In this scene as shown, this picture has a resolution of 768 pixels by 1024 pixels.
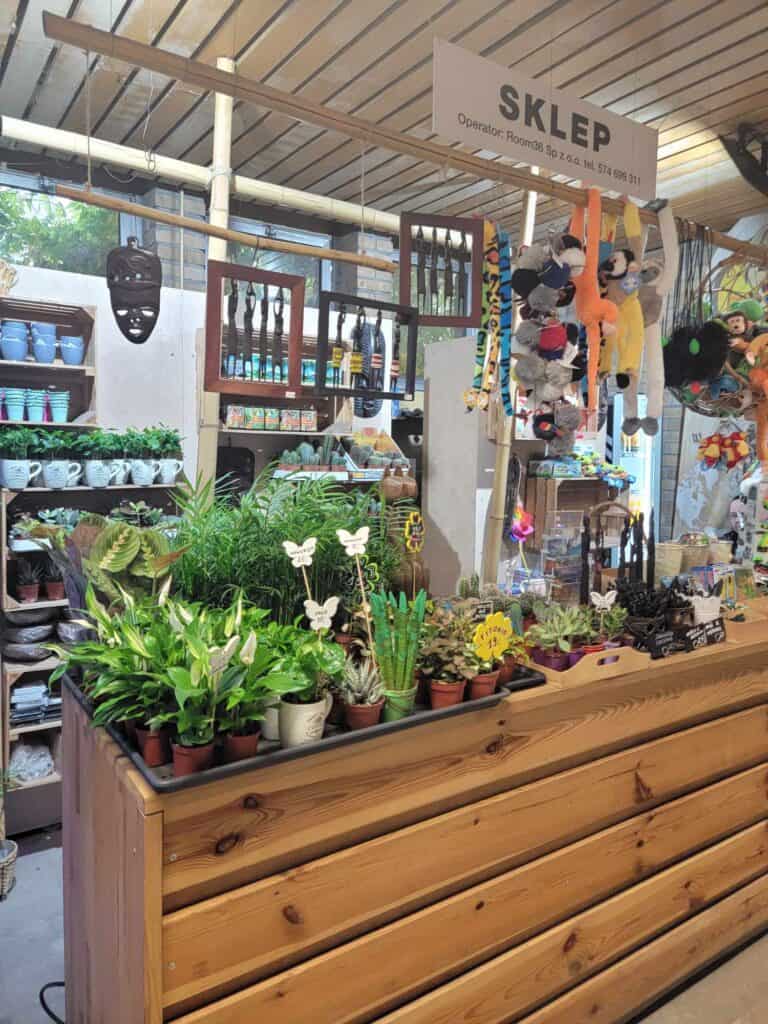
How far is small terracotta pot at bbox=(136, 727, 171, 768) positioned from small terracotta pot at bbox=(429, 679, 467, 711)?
0.56 meters

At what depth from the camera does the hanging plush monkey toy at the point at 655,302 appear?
98.3 inches

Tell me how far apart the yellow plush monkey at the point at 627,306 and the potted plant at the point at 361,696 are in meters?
1.48

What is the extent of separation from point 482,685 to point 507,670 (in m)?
0.15

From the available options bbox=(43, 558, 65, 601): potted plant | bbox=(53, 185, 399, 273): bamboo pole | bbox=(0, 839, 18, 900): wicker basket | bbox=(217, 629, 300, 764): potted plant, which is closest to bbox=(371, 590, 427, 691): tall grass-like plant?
bbox=(217, 629, 300, 764): potted plant

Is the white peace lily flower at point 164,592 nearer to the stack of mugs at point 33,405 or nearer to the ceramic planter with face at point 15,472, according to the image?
the ceramic planter with face at point 15,472

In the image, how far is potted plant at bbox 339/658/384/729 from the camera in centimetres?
148

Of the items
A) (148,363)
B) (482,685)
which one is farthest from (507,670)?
(148,363)

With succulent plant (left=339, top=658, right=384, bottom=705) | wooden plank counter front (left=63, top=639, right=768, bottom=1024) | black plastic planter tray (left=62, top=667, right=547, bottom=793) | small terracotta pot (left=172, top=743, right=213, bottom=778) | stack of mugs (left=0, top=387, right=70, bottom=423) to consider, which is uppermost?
stack of mugs (left=0, top=387, right=70, bottom=423)

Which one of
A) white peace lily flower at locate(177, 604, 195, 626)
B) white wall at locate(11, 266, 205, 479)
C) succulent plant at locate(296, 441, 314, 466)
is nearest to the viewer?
white peace lily flower at locate(177, 604, 195, 626)

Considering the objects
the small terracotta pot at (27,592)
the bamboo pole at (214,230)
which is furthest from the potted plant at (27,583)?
the bamboo pole at (214,230)

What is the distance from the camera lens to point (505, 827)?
178 cm

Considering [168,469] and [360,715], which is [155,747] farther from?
[168,469]

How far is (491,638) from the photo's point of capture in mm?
1662

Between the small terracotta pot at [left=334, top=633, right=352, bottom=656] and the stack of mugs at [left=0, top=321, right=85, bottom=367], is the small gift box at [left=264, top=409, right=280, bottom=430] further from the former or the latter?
the small terracotta pot at [left=334, top=633, right=352, bottom=656]
